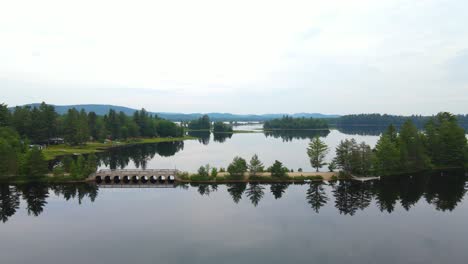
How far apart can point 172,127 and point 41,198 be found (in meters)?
138

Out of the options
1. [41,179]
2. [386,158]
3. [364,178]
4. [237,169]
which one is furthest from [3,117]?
[386,158]

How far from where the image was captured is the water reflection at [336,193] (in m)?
57.8

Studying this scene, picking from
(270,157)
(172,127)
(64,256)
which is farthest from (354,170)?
(172,127)

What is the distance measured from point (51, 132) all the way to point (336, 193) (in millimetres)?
113533

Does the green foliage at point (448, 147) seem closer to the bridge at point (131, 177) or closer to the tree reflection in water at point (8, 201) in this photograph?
the bridge at point (131, 177)

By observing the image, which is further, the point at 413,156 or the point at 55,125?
the point at 55,125

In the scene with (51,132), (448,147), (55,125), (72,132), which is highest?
(55,125)

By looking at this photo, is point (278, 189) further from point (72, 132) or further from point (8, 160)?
point (72, 132)

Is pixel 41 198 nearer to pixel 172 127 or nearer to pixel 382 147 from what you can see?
pixel 382 147

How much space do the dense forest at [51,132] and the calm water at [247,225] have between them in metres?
7.58

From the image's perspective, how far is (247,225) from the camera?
48875mm

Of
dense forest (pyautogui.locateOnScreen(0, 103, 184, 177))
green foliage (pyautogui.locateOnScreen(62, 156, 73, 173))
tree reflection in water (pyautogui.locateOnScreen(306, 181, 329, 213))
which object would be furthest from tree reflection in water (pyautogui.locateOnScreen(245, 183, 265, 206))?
green foliage (pyautogui.locateOnScreen(62, 156, 73, 173))

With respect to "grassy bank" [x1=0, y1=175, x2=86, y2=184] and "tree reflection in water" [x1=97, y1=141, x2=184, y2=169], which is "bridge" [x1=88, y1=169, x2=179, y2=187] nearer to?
"grassy bank" [x1=0, y1=175, x2=86, y2=184]

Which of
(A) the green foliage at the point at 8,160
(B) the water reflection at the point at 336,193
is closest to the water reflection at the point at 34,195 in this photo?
(B) the water reflection at the point at 336,193
